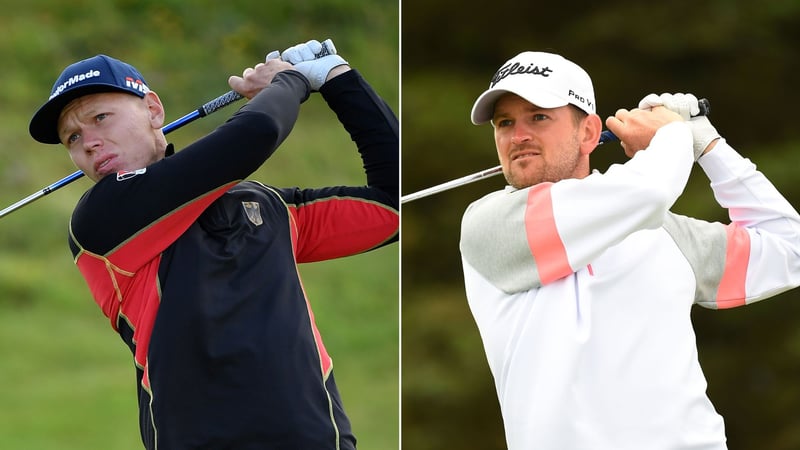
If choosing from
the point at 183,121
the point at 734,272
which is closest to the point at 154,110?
the point at 183,121

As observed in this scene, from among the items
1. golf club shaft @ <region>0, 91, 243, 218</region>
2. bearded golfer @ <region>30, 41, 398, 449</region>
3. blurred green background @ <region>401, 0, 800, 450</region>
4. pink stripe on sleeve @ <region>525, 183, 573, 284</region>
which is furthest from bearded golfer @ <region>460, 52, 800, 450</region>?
blurred green background @ <region>401, 0, 800, 450</region>

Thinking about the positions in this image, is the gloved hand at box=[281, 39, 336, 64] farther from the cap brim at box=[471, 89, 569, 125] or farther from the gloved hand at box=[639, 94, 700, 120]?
the gloved hand at box=[639, 94, 700, 120]

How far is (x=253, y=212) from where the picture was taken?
1580mm

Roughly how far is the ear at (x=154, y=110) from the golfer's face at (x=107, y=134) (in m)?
0.02

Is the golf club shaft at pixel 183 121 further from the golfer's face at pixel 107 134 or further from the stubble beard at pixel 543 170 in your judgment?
the stubble beard at pixel 543 170

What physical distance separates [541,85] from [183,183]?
1.55 ft

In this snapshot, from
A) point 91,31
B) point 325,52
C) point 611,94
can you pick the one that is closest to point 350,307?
point 91,31

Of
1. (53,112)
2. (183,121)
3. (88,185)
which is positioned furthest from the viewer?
(88,185)

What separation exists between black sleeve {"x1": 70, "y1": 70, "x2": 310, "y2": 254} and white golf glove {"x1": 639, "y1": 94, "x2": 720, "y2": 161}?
0.50 metres

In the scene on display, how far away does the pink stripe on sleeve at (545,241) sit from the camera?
152 cm

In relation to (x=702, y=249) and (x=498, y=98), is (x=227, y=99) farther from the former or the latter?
(x=702, y=249)

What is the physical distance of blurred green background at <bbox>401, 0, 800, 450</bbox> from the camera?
4.12 meters

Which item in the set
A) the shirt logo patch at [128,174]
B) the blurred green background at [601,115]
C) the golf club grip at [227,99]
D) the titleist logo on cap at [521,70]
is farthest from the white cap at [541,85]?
the blurred green background at [601,115]

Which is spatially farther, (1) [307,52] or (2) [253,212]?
(1) [307,52]
